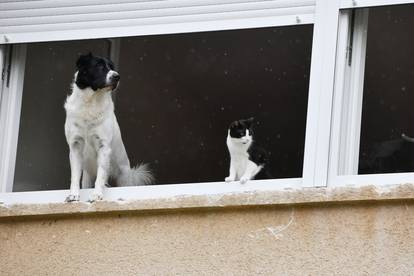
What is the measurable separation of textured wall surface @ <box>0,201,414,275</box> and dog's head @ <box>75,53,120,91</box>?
40.7 inches

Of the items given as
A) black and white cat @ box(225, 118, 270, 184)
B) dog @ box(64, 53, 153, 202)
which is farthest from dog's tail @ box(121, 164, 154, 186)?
black and white cat @ box(225, 118, 270, 184)

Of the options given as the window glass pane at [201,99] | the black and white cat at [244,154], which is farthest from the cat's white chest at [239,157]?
the window glass pane at [201,99]

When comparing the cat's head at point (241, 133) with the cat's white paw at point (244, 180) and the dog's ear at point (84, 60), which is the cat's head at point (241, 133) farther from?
the dog's ear at point (84, 60)

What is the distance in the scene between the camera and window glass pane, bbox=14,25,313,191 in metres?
11.2

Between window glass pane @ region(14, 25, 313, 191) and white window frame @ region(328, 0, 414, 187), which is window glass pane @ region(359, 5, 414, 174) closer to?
white window frame @ region(328, 0, 414, 187)

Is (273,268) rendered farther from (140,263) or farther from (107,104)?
(107,104)

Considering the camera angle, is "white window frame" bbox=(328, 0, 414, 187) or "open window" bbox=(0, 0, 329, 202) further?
"open window" bbox=(0, 0, 329, 202)

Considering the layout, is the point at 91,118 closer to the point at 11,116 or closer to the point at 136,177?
the point at 11,116

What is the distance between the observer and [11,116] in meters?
9.87

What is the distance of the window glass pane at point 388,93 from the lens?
9633 millimetres

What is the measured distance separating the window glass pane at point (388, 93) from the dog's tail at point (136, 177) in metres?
1.76

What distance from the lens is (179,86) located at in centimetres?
1238

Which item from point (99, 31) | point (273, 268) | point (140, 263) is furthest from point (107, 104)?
point (273, 268)

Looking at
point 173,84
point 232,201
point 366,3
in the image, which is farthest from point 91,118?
point 173,84
